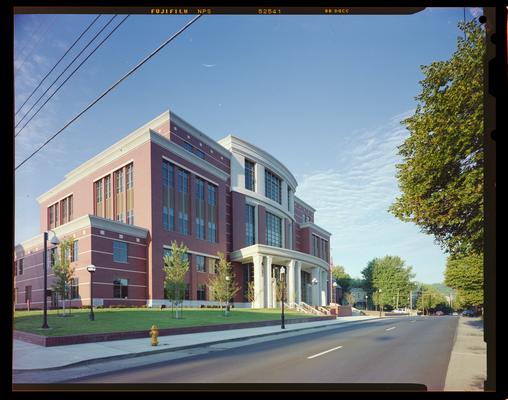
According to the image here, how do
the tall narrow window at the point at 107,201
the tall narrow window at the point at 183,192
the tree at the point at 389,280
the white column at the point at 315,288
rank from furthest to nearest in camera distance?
the white column at the point at 315,288, the tall narrow window at the point at 183,192, the tall narrow window at the point at 107,201, the tree at the point at 389,280

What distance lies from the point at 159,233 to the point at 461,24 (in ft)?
53.0

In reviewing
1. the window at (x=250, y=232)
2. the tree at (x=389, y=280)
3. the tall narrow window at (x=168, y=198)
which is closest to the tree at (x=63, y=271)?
the tall narrow window at (x=168, y=198)

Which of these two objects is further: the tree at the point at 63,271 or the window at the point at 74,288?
the window at the point at 74,288

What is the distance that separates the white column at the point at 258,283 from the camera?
43.5 m

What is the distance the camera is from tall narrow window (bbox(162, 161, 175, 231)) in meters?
17.8

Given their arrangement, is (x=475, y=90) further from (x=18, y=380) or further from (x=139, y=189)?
(x=139, y=189)

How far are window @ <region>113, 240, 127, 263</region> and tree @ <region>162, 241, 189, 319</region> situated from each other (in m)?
3.58

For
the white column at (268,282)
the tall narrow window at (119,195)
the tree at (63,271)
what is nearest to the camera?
the tall narrow window at (119,195)

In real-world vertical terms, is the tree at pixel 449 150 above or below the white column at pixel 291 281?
above

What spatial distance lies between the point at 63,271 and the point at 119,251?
2.79 meters

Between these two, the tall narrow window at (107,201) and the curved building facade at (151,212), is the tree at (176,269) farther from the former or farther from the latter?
the tall narrow window at (107,201)

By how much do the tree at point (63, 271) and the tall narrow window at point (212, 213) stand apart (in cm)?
785

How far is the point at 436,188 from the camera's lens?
25.9 feet

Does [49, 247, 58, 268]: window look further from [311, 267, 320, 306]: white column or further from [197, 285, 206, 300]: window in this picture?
[311, 267, 320, 306]: white column
